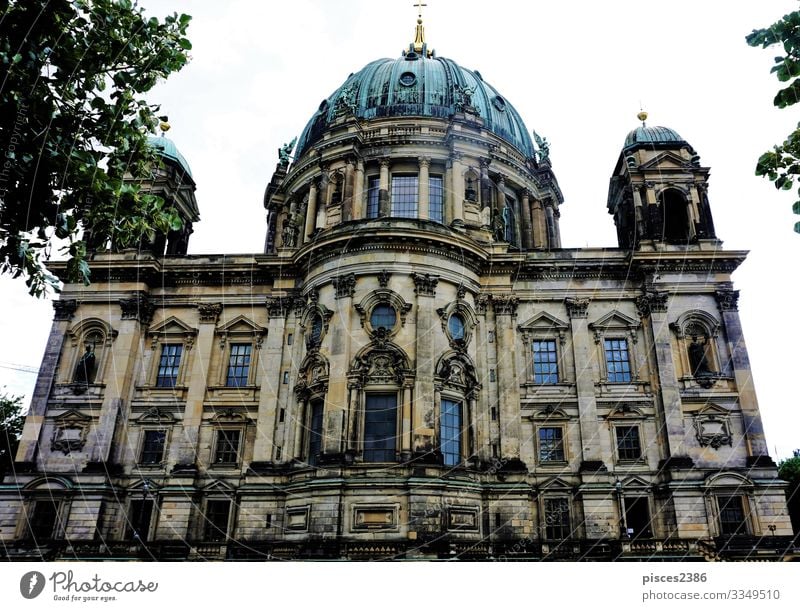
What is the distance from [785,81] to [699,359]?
21.7 metres

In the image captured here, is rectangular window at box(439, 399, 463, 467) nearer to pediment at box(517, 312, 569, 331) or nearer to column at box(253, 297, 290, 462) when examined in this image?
pediment at box(517, 312, 569, 331)

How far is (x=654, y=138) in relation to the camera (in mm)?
34812

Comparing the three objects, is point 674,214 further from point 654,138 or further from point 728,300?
point 728,300

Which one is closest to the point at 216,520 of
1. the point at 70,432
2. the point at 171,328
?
the point at 70,432

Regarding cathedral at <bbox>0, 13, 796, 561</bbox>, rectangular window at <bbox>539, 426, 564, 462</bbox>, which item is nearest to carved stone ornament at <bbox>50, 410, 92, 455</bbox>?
cathedral at <bbox>0, 13, 796, 561</bbox>

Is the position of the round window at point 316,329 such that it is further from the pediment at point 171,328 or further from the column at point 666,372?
the column at point 666,372

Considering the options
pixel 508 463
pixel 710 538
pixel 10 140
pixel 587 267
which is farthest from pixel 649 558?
pixel 10 140

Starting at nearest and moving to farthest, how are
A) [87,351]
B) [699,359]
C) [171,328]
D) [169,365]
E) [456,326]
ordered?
1. [456,326]
2. [699,359]
3. [87,351]
4. [169,365]
5. [171,328]

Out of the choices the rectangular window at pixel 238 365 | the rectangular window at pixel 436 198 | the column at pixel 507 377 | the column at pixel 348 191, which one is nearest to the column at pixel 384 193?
the column at pixel 348 191

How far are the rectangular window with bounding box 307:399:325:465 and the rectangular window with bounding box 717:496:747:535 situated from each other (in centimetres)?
1764

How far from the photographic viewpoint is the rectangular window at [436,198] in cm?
3459

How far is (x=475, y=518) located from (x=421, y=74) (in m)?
28.2

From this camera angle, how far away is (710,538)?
25203 millimetres

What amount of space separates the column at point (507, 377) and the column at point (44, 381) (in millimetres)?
22175
